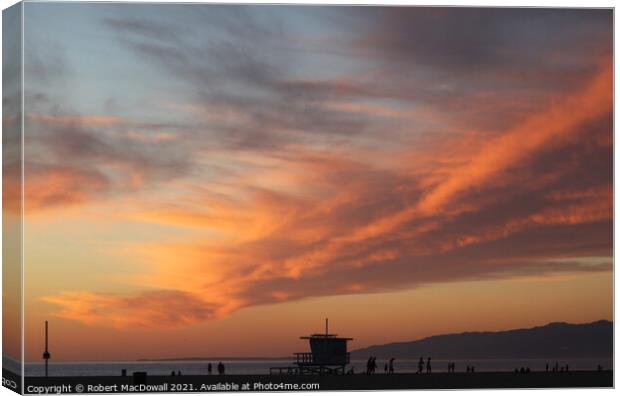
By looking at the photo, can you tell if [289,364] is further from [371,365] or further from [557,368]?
[557,368]

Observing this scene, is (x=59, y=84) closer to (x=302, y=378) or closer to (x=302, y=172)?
(x=302, y=172)

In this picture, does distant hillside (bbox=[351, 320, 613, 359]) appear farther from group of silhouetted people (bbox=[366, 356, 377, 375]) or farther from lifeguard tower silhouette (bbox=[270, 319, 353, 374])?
lifeguard tower silhouette (bbox=[270, 319, 353, 374])

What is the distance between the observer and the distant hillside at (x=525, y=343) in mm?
39875

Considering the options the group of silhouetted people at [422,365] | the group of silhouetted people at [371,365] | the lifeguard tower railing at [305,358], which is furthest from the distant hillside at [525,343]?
the lifeguard tower railing at [305,358]

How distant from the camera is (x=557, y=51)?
128ft

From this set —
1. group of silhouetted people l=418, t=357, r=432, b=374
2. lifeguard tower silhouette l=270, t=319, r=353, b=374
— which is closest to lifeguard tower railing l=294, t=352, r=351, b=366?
lifeguard tower silhouette l=270, t=319, r=353, b=374

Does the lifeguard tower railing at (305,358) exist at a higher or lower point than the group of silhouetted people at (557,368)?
higher

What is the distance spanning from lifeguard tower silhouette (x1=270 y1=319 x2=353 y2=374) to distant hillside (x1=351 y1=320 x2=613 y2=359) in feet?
1.98

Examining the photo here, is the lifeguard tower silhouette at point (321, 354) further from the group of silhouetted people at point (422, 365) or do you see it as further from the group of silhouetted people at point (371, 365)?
the group of silhouetted people at point (422, 365)

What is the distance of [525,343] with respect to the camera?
4019 centimetres

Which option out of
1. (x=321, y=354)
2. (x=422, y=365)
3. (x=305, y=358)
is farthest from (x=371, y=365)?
(x=305, y=358)

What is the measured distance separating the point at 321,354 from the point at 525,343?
5.72 metres

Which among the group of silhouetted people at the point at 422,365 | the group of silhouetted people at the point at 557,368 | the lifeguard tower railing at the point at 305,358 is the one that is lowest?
the group of silhouetted people at the point at 557,368

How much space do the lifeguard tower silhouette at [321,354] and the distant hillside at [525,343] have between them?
60 cm
